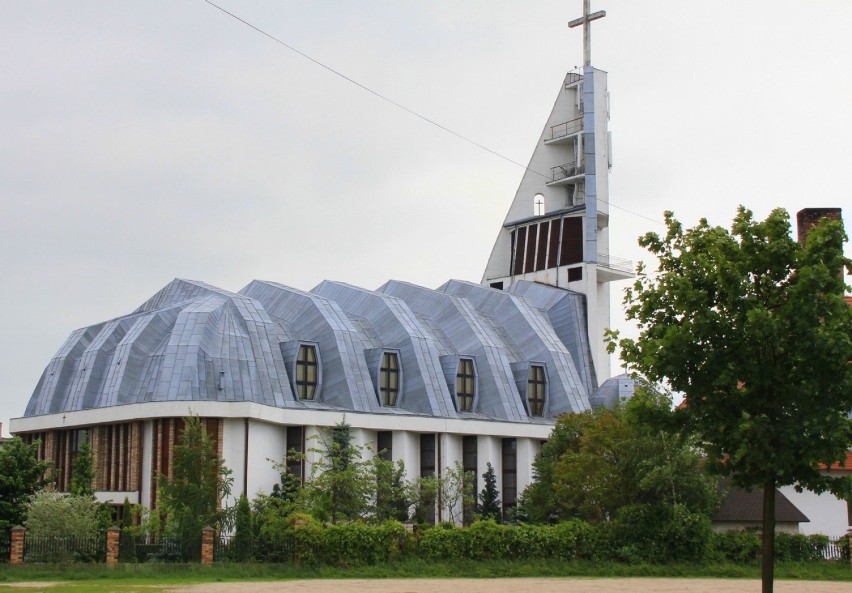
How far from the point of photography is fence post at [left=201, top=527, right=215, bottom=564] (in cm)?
3653

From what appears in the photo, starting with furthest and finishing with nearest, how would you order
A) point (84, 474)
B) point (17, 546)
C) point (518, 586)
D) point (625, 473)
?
point (84, 474)
point (625, 473)
point (17, 546)
point (518, 586)

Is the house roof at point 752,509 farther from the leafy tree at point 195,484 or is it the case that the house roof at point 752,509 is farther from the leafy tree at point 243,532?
the leafy tree at point 195,484

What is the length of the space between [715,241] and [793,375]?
3267mm

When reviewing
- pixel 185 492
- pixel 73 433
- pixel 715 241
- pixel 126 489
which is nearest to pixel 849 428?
pixel 715 241

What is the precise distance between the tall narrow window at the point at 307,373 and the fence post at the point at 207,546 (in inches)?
676

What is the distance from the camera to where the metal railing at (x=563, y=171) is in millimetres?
72338

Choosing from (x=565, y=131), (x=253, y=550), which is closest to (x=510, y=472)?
(x=253, y=550)

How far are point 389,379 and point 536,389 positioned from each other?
971 cm

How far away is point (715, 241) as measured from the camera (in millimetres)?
24000

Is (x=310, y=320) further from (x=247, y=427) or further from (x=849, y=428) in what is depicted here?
(x=849, y=428)

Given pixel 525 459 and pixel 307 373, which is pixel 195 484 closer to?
pixel 307 373

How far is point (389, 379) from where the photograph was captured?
57438 millimetres

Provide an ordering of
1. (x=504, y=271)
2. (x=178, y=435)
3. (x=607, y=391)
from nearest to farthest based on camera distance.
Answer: (x=178, y=435), (x=607, y=391), (x=504, y=271)

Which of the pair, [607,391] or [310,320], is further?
[607,391]
